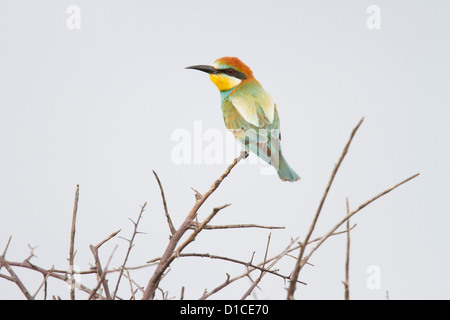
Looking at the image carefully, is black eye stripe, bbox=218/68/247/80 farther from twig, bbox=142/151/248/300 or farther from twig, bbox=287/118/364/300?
twig, bbox=287/118/364/300

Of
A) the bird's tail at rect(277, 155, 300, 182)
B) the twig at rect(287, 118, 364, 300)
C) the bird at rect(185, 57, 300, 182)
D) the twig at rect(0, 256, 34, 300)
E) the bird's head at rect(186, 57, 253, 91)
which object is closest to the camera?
the twig at rect(287, 118, 364, 300)

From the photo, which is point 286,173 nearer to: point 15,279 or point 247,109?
point 247,109

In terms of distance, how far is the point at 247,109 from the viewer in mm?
3039

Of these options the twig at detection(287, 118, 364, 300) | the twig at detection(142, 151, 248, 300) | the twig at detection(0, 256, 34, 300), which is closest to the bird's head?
the twig at detection(142, 151, 248, 300)

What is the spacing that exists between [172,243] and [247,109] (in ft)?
6.03

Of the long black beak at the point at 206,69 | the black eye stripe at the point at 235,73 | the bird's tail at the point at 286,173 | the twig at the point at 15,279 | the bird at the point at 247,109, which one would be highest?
the long black beak at the point at 206,69

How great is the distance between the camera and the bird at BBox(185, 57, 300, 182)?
8.54 ft

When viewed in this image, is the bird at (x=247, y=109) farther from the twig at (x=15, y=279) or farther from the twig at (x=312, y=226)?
the twig at (x=312, y=226)

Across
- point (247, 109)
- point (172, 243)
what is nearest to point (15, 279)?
point (172, 243)

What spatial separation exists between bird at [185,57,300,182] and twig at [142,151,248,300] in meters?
1.03

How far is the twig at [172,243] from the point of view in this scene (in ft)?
3.71

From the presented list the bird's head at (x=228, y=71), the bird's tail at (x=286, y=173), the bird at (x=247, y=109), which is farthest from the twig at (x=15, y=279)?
the bird's head at (x=228, y=71)
